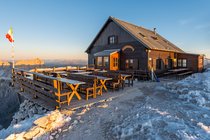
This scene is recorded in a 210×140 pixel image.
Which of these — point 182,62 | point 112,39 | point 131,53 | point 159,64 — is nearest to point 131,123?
point 131,53

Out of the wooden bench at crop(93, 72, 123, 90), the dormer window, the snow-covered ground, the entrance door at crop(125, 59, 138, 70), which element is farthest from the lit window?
the snow-covered ground

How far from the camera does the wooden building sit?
1533 centimetres

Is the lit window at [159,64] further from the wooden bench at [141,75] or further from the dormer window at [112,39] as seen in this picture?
the dormer window at [112,39]

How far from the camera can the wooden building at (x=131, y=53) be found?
50.3 feet

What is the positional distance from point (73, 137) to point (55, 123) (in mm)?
1069

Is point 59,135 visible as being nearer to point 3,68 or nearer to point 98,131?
point 98,131

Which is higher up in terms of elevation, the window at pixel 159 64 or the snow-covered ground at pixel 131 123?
the window at pixel 159 64

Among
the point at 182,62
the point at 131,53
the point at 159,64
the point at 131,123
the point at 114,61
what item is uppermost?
the point at 131,53

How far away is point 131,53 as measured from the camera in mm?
16188

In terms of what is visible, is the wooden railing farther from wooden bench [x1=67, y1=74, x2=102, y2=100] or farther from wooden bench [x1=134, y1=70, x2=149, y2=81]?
wooden bench [x1=134, y1=70, x2=149, y2=81]

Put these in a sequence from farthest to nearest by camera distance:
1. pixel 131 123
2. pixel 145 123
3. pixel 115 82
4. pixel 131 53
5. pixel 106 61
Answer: pixel 106 61, pixel 131 53, pixel 115 82, pixel 131 123, pixel 145 123

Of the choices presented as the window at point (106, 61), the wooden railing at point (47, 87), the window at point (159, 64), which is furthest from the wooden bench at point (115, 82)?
the window at point (159, 64)

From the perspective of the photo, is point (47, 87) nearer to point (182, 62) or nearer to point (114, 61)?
point (114, 61)

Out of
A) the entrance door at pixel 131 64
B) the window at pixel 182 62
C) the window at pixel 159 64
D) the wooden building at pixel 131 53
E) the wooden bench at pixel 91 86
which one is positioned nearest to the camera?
the wooden bench at pixel 91 86
